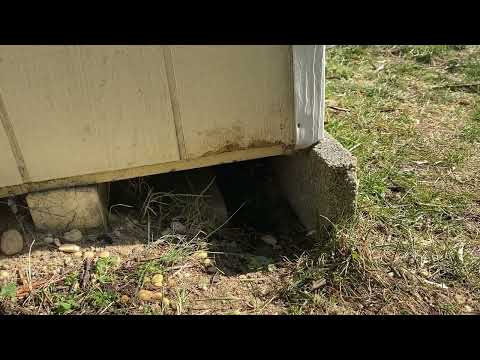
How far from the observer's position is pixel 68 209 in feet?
7.31

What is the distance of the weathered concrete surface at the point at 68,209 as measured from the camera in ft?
7.16

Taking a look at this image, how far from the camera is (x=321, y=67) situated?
2084 mm

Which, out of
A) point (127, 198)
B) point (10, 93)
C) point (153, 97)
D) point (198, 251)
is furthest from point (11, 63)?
point (198, 251)

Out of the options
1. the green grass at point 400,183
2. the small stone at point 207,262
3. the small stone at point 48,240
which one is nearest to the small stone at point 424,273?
the green grass at point 400,183

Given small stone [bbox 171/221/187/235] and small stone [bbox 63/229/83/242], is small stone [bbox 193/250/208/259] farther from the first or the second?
small stone [bbox 63/229/83/242]

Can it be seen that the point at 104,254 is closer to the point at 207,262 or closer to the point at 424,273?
the point at 207,262

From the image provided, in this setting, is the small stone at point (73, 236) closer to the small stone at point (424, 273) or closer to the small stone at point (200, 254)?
the small stone at point (200, 254)

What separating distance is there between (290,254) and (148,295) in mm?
774

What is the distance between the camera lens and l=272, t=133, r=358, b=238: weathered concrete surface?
84.5 inches

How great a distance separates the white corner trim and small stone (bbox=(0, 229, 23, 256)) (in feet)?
4.73

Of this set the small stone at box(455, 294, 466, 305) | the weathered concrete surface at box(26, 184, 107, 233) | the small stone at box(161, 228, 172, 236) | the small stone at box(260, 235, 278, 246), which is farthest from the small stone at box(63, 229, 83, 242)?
the small stone at box(455, 294, 466, 305)

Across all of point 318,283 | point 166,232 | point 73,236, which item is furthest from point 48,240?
point 318,283

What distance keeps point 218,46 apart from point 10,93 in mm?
915

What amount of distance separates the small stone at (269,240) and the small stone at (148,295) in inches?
28.9
